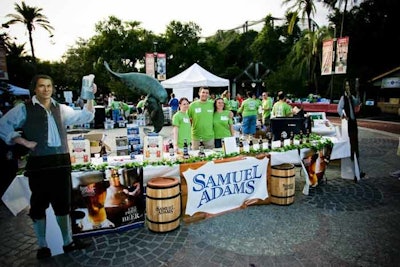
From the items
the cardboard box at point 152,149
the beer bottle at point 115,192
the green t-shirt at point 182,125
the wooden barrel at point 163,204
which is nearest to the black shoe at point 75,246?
the beer bottle at point 115,192

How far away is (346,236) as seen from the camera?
355 cm

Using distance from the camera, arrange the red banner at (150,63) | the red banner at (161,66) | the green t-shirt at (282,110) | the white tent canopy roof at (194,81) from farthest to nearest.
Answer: the red banner at (161,66) → the red banner at (150,63) → the white tent canopy roof at (194,81) → the green t-shirt at (282,110)

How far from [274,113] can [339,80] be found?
17.3 meters

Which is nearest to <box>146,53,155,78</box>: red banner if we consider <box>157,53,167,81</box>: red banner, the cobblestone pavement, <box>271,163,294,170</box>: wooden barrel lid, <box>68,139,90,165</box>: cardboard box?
<box>157,53,167,81</box>: red banner

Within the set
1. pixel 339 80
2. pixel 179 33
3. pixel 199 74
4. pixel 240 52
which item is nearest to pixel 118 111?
pixel 199 74

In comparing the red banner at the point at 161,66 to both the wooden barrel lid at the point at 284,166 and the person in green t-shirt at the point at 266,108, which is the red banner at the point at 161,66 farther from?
the wooden barrel lid at the point at 284,166

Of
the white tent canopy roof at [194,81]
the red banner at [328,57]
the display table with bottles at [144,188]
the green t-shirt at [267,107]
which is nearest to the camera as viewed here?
the display table with bottles at [144,188]

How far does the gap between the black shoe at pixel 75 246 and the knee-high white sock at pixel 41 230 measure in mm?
258

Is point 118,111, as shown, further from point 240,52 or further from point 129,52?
point 240,52

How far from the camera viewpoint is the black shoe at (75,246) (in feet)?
11.0

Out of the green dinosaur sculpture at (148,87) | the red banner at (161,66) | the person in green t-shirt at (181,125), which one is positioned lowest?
the person in green t-shirt at (181,125)

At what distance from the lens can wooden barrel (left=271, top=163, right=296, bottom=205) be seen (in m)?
4.46

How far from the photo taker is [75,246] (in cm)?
340

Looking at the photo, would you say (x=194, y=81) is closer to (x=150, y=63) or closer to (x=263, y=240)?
(x=150, y=63)
